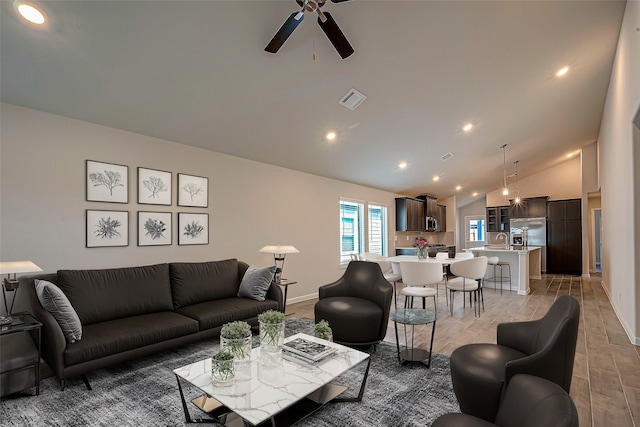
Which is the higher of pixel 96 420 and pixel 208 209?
pixel 208 209

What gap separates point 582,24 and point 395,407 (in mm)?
4755

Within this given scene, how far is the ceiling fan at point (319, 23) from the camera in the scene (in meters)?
2.25

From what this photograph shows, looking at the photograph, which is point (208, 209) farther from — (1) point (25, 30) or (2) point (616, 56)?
(2) point (616, 56)

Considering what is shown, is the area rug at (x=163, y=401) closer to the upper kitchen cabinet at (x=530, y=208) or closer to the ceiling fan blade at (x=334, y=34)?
the ceiling fan blade at (x=334, y=34)

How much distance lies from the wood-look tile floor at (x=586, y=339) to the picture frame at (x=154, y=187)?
2557 mm

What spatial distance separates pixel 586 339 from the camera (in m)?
4.02

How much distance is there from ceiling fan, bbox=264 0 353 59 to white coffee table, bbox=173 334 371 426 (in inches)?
92.9

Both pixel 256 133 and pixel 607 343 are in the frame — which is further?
pixel 256 133

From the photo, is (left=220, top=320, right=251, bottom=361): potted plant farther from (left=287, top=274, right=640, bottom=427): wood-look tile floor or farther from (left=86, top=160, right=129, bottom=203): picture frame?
(left=86, top=160, right=129, bottom=203): picture frame

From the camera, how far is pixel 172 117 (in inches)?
150

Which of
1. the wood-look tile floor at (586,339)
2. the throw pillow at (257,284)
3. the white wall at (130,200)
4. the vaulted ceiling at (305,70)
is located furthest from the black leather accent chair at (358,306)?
the vaulted ceiling at (305,70)

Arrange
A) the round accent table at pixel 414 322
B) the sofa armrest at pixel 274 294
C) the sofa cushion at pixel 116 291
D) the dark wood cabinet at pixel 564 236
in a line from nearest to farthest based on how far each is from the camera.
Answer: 1. the round accent table at pixel 414 322
2. the sofa cushion at pixel 116 291
3. the sofa armrest at pixel 274 294
4. the dark wood cabinet at pixel 564 236

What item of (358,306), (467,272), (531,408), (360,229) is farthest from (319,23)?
(360,229)

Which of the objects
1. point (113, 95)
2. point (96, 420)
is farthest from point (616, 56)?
point (96, 420)
